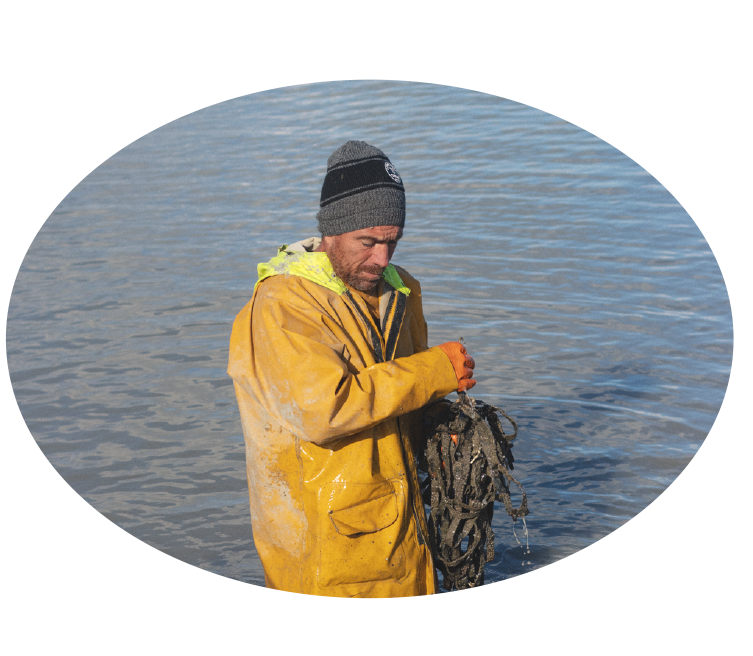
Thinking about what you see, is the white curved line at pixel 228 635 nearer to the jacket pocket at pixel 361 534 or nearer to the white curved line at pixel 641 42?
the jacket pocket at pixel 361 534

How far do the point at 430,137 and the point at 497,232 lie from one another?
0.97 metres

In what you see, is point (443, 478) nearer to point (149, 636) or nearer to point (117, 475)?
point (149, 636)

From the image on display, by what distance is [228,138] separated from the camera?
6.89m

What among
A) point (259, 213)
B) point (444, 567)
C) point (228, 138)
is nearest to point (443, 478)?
point (444, 567)

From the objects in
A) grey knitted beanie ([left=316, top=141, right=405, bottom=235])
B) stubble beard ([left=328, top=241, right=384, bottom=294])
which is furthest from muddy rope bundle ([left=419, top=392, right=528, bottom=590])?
grey knitted beanie ([left=316, top=141, right=405, bottom=235])

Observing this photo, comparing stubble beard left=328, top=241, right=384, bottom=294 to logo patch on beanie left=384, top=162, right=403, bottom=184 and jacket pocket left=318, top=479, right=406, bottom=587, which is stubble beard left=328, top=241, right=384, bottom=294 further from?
jacket pocket left=318, top=479, right=406, bottom=587

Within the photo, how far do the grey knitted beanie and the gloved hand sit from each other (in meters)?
0.46

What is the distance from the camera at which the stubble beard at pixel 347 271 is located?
299 cm

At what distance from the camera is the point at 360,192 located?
9.51 feet

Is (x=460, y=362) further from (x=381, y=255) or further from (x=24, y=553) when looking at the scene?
(x=24, y=553)

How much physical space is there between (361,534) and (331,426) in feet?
1.62

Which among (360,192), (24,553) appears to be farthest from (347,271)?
(24,553)

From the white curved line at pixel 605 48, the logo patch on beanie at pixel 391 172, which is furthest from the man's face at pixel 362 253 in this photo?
the white curved line at pixel 605 48

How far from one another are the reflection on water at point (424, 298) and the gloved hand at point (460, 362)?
133cm
